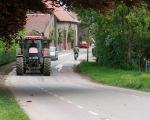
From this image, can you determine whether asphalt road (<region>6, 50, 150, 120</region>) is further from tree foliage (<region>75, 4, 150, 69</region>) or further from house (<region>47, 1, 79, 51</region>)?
house (<region>47, 1, 79, 51</region>)

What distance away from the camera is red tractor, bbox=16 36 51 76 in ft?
130

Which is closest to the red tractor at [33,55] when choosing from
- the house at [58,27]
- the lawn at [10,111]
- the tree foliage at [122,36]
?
the tree foliage at [122,36]

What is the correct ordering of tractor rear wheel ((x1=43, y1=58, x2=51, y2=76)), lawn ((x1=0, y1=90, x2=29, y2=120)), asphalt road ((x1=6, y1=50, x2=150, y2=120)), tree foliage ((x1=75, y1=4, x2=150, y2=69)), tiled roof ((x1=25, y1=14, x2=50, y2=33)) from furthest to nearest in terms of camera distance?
tiled roof ((x1=25, y1=14, x2=50, y2=33)), tree foliage ((x1=75, y1=4, x2=150, y2=69)), tractor rear wheel ((x1=43, y1=58, x2=51, y2=76)), asphalt road ((x1=6, y1=50, x2=150, y2=120)), lawn ((x1=0, y1=90, x2=29, y2=120))

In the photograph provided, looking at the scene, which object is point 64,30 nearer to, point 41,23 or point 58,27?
point 58,27

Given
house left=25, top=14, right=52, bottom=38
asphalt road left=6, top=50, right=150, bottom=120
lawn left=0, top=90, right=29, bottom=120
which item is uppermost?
house left=25, top=14, right=52, bottom=38

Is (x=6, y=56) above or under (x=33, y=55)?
under

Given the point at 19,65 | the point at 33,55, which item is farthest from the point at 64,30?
the point at 19,65

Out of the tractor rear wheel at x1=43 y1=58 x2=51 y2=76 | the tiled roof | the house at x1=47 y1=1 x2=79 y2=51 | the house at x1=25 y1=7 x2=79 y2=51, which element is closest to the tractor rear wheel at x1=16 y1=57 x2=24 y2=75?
the tractor rear wheel at x1=43 y1=58 x2=51 y2=76

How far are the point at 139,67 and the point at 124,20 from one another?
4900 millimetres

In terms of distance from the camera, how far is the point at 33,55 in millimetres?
39781

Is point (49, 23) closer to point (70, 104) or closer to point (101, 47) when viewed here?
point (101, 47)

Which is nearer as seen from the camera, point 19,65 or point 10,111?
point 10,111

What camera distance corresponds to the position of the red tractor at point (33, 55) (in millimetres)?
39594

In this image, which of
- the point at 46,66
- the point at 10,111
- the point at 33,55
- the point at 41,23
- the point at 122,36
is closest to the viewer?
the point at 10,111
